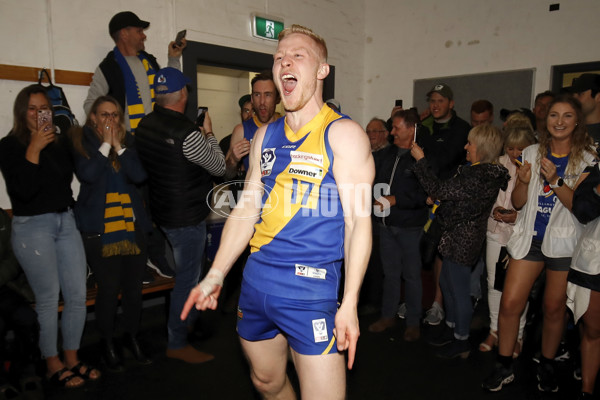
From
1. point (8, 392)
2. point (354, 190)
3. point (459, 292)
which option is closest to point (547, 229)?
point (459, 292)

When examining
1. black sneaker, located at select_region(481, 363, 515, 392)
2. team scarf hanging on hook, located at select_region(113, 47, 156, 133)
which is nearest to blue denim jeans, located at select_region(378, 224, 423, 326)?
black sneaker, located at select_region(481, 363, 515, 392)

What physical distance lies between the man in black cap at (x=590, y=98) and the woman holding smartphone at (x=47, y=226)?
3506mm

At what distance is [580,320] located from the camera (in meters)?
2.67

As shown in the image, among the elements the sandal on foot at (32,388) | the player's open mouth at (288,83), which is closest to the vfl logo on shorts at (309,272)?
the player's open mouth at (288,83)

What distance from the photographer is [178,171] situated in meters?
3.03

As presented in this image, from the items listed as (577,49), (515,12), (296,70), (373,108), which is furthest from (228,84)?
(296,70)

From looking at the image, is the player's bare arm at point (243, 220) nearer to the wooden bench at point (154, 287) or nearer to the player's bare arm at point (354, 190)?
the player's bare arm at point (354, 190)

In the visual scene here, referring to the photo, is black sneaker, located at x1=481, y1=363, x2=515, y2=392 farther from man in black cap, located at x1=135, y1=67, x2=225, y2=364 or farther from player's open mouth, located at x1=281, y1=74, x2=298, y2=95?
player's open mouth, located at x1=281, y1=74, x2=298, y2=95

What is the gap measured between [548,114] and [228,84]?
22.7ft

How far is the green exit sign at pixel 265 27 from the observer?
5.20 m

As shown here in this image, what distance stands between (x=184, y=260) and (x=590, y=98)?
2998 mm

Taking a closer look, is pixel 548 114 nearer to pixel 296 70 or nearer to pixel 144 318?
pixel 296 70

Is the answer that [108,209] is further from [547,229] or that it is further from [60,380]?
[547,229]

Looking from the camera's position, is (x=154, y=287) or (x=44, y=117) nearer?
(x=44, y=117)
